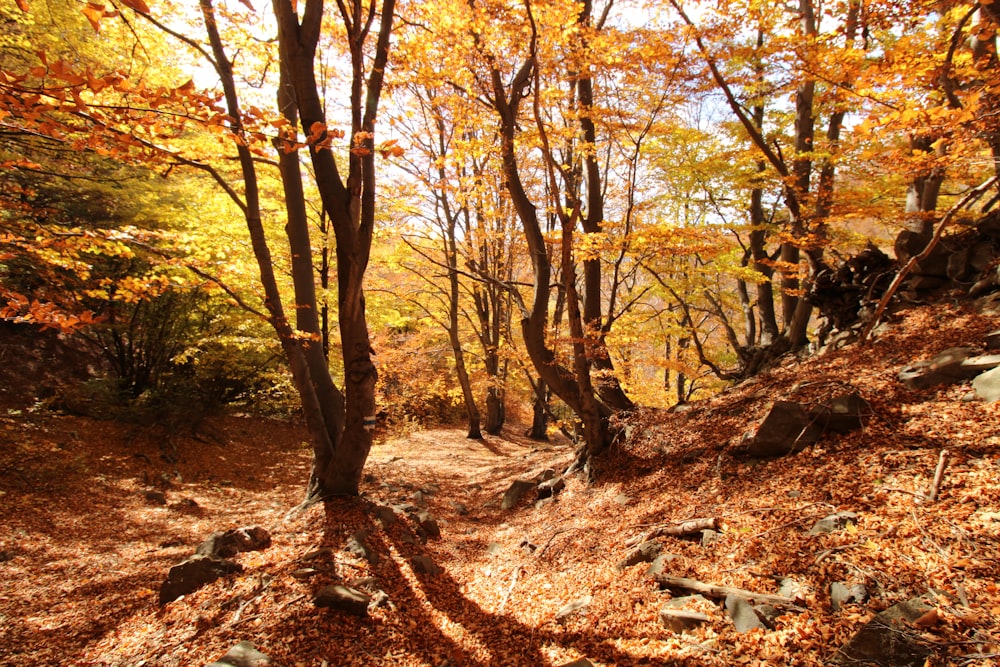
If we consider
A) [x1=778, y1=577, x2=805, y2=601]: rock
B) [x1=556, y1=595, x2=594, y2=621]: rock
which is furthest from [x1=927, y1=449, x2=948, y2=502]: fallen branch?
[x1=556, y1=595, x2=594, y2=621]: rock

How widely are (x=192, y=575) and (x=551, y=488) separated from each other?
4670 millimetres

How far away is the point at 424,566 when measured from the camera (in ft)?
15.4

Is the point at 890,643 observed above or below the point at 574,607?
above

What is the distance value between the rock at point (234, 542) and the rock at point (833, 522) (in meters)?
4.83

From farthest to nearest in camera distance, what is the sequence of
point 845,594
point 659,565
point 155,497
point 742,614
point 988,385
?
1. point 155,497
2. point 988,385
3. point 659,565
4. point 742,614
5. point 845,594

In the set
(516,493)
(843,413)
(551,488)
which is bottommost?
(516,493)

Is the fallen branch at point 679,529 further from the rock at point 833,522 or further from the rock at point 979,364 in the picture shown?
Result: the rock at point 979,364

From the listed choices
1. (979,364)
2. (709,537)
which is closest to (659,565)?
(709,537)

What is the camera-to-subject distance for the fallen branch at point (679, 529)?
4.18 metres

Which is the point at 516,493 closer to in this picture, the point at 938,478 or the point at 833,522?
the point at 833,522

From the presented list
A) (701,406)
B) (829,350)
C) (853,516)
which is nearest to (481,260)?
(701,406)

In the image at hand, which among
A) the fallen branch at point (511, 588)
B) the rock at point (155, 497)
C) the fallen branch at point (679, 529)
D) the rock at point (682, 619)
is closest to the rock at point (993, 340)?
the fallen branch at point (679, 529)

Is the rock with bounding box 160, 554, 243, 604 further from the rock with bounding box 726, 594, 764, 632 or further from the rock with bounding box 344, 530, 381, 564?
the rock with bounding box 726, 594, 764, 632

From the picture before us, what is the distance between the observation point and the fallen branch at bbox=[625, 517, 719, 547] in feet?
13.7
